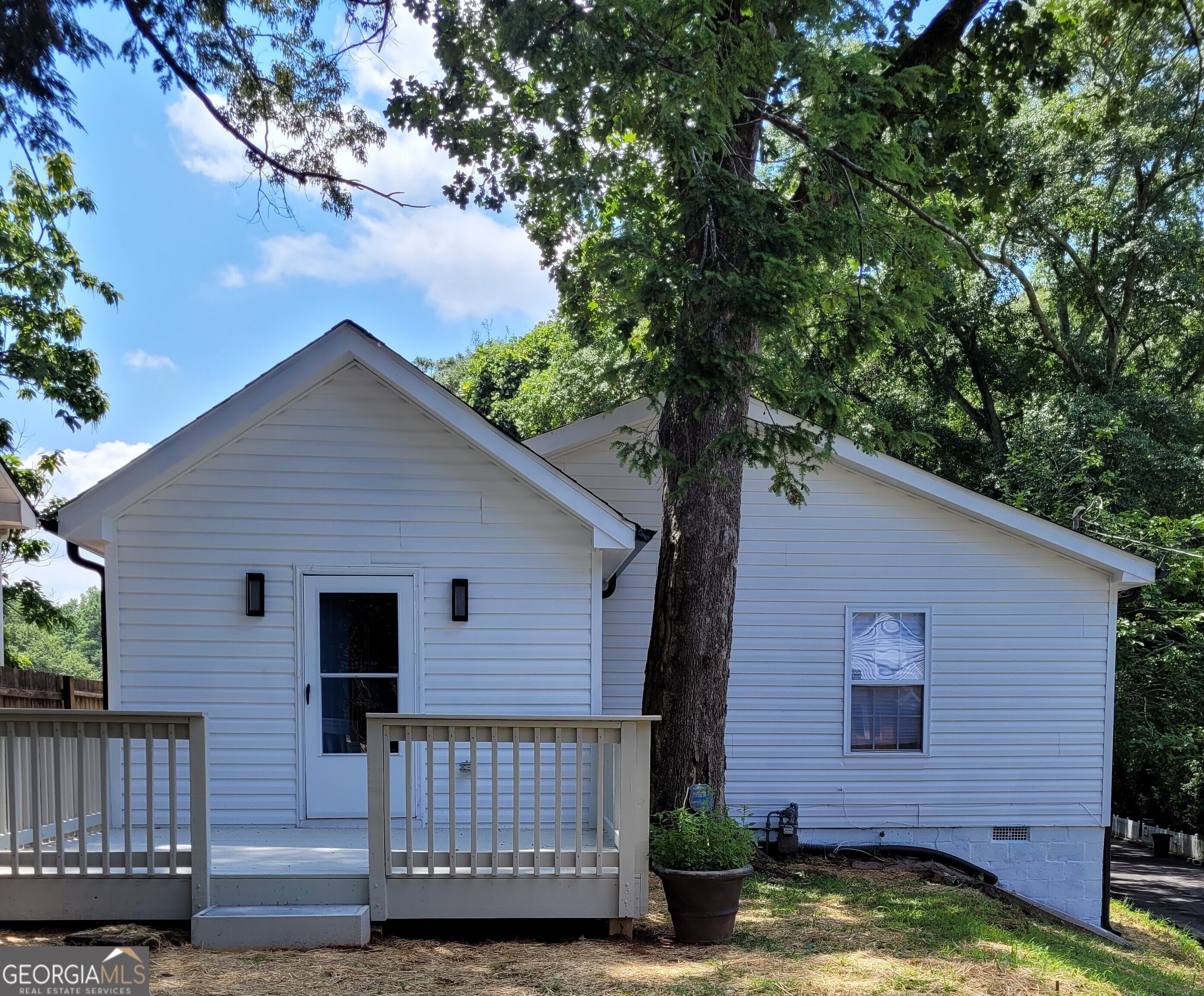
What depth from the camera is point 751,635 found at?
9.51 metres

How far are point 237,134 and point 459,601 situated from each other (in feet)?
11.8

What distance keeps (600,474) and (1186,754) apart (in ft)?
36.2

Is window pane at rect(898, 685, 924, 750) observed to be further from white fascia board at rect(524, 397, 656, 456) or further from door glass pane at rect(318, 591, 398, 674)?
door glass pane at rect(318, 591, 398, 674)

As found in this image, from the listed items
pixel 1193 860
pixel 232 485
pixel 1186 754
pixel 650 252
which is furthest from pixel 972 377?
pixel 232 485

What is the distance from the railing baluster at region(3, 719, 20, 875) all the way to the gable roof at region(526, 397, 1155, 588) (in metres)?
5.17

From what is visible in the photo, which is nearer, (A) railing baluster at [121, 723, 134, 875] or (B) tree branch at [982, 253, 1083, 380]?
(A) railing baluster at [121, 723, 134, 875]

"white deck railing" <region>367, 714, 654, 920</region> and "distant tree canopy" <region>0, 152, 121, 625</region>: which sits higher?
"distant tree canopy" <region>0, 152, 121, 625</region>

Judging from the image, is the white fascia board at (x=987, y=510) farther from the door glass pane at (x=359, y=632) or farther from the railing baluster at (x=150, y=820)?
the railing baluster at (x=150, y=820)

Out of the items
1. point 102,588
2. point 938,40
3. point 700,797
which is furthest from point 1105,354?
point 102,588

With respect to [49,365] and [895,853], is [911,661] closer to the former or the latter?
[895,853]

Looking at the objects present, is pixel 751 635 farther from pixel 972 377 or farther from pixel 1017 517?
pixel 972 377

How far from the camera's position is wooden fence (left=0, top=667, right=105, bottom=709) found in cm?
748

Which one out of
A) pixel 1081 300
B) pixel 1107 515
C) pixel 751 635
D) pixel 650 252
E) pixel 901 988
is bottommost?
pixel 901 988

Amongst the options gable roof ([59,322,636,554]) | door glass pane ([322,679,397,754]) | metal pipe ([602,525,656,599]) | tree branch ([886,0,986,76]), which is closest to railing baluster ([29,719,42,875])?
gable roof ([59,322,636,554])
